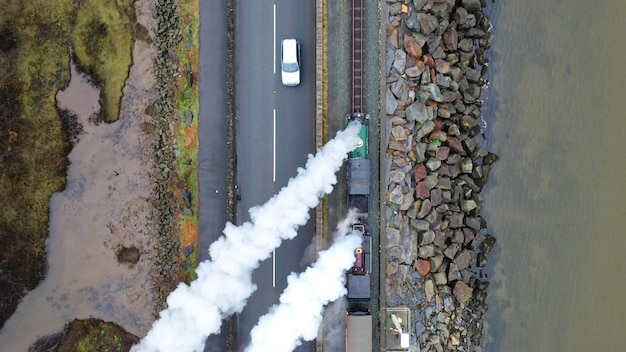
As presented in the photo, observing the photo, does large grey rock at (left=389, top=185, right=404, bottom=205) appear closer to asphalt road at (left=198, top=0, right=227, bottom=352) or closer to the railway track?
the railway track

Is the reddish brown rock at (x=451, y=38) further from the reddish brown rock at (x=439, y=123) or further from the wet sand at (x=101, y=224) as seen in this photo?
the wet sand at (x=101, y=224)

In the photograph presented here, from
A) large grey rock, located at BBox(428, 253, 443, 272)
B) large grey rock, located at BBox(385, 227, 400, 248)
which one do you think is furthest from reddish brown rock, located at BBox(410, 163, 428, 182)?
large grey rock, located at BBox(428, 253, 443, 272)

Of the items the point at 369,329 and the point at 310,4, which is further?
the point at 310,4

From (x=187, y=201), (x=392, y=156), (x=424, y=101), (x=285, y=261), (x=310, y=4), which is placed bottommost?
(x=285, y=261)

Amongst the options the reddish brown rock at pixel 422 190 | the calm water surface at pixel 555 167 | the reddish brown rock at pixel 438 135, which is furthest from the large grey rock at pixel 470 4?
the reddish brown rock at pixel 422 190

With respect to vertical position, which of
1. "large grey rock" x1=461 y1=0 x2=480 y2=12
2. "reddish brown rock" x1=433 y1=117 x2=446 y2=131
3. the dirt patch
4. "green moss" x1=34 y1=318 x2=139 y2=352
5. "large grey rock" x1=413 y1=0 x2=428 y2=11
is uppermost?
"large grey rock" x1=461 y1=0 x2=480 y2=12

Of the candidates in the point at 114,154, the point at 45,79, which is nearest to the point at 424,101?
the point at 114,154

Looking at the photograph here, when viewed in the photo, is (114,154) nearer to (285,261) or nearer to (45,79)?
(45,79)
